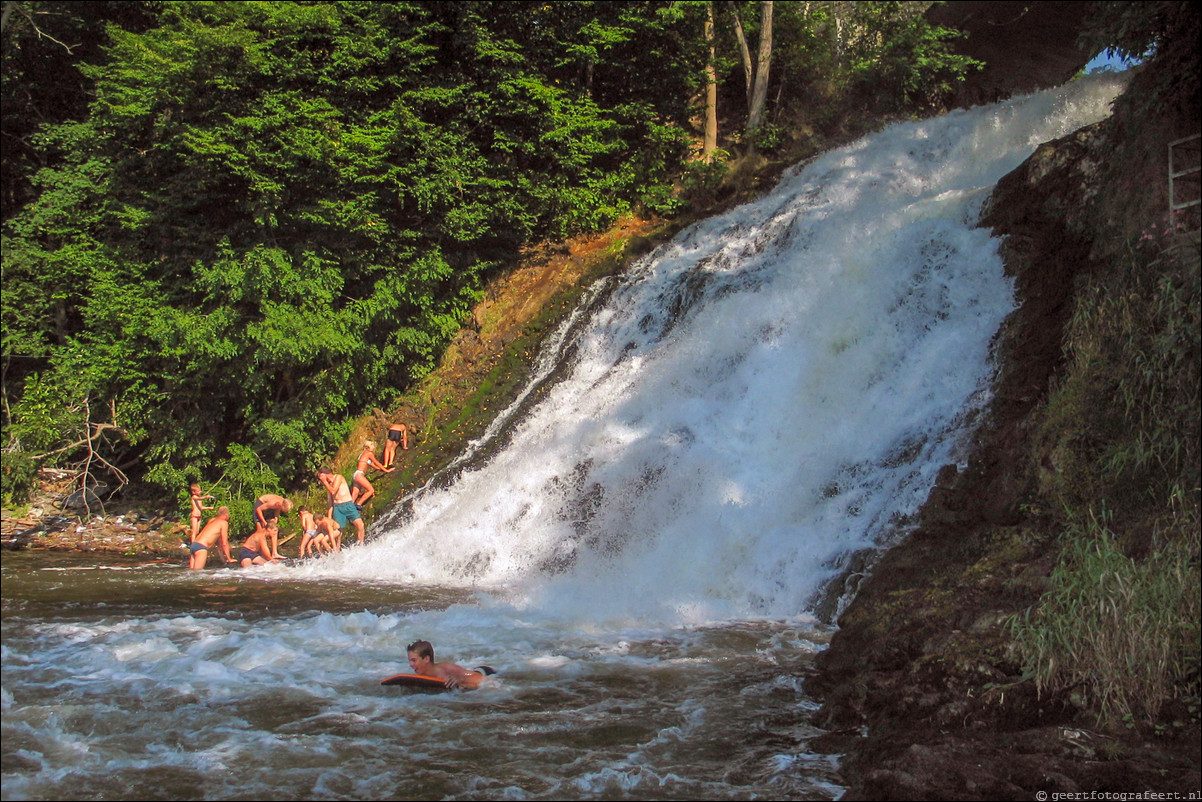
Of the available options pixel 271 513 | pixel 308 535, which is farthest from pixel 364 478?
pixel 271 513

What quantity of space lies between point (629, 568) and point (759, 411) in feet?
7.71

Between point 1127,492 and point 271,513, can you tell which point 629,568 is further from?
point 271,513

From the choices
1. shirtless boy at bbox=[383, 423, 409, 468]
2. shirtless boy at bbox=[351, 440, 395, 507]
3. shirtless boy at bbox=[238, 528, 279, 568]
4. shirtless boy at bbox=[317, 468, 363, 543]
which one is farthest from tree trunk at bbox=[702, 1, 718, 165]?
shirtless boy at bbox=[238, 528, 279, 568]

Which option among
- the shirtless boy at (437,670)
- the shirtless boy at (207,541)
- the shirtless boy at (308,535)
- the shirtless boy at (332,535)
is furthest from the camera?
the shirtless boy at (308,535)

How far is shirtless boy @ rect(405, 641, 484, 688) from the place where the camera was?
19.7 feet

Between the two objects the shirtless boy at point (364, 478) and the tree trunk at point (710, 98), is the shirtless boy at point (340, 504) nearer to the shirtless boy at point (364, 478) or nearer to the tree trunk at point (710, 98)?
the shirtless boy at point (364, 478)

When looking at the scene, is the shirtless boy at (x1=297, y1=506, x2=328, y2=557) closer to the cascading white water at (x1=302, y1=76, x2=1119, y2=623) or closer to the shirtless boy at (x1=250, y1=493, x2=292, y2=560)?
the shirtless boy at (x1=250, y1=493, x2=292, y2=560)

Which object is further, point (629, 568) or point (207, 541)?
point (207, 541)

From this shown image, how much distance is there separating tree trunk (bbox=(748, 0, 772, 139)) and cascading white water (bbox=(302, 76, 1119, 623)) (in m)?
4.12

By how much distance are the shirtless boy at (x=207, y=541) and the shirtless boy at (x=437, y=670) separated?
21.0ft

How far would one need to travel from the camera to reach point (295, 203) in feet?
51.1

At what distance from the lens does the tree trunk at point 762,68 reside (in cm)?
1797

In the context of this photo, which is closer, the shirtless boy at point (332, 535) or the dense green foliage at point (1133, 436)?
the dense green foliage at point (1133, 436)

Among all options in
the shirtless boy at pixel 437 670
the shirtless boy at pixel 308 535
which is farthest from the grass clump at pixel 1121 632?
the shirtless boy at pixel 308 535
